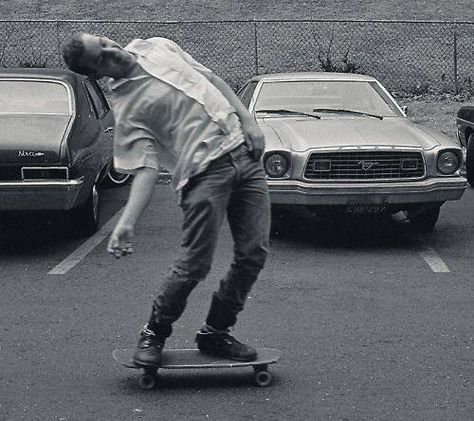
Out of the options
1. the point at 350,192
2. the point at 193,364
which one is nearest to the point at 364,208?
the point at 350,192

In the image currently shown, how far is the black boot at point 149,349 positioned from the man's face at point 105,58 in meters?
1.29

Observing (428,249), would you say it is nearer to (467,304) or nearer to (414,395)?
(467,304)

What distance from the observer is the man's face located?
497 cm

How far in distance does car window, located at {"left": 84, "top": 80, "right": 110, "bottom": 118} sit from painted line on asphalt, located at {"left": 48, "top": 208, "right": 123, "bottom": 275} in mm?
1186

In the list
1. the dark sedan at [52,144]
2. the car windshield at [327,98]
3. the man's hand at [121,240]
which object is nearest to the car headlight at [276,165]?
the car windshield at [327,98]

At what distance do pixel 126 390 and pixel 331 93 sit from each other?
233 inches

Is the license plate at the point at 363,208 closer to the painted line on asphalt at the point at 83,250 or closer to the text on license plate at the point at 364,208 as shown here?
the text on license plate at the point at 364,208

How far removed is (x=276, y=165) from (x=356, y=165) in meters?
0.66

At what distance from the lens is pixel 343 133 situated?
30.8 ft

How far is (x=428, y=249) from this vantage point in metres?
9.23

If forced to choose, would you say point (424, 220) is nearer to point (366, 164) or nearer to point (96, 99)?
point (366, 164)

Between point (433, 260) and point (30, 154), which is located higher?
point (30, 154)

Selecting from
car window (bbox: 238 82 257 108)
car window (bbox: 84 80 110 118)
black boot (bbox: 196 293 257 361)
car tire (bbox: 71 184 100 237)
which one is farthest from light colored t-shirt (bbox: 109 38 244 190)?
car window (bbox: 84 80 110 118)

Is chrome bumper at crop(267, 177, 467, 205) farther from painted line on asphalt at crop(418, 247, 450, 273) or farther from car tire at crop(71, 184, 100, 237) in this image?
car tire at crop(71, 184, 100, 237)
